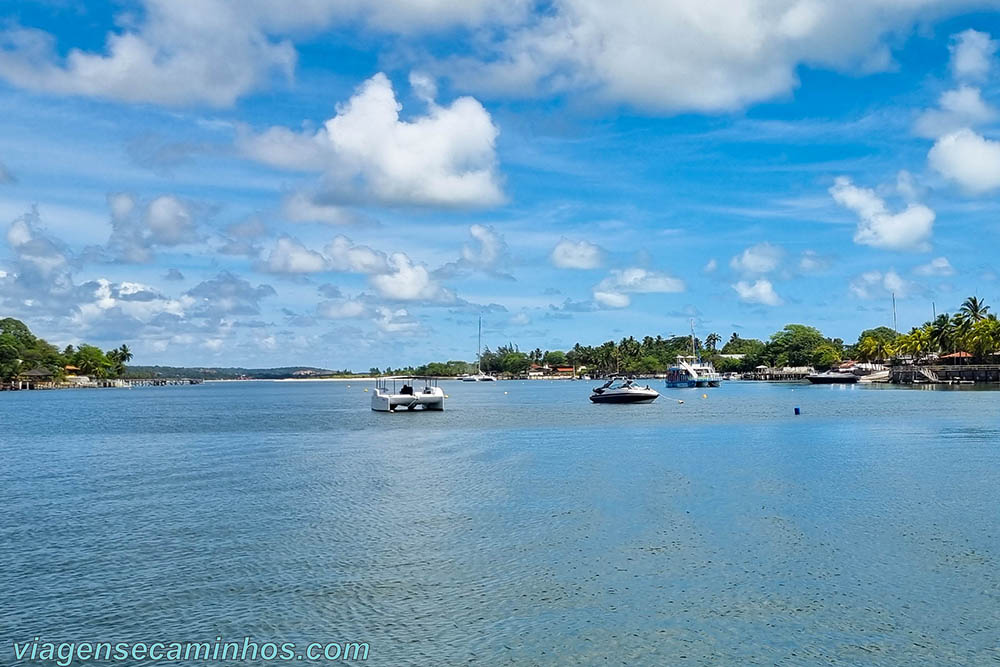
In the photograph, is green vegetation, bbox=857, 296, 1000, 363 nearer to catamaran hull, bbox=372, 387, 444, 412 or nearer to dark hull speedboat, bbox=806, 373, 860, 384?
dark hull speedboat, bbox=806, 373, 860, 384

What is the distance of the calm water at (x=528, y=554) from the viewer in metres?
16.1

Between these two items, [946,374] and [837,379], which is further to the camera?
[837,379]

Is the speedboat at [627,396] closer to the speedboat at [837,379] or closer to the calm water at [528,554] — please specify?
the calm water at [528,554]

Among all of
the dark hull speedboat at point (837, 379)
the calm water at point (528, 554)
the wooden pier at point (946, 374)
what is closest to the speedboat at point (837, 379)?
the dark hull speedboat at point (837, 379)

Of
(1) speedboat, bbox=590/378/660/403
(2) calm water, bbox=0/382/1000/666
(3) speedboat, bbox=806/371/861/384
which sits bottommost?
(2) calm water, bbox=0/382/1000/666

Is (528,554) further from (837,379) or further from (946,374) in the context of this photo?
(837,379)

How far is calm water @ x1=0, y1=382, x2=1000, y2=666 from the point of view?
16.1 meters

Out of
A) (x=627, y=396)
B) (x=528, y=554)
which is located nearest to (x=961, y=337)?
(x=627, y=396)

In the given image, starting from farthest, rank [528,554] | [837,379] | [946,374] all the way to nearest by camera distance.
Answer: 1. [837,379]
2. [946,374]
3. [528,554]

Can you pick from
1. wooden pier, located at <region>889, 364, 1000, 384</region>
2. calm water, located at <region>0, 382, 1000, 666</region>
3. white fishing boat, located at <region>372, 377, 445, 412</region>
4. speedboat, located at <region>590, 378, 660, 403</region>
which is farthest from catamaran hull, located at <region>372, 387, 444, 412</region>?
wooden pier, located at <region>889, 364, 1000, 384</region>

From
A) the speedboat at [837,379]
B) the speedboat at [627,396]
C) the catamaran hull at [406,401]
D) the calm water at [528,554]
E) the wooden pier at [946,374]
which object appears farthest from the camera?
the speedboat at [837,379]

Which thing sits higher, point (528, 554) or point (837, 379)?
point (837, 379)

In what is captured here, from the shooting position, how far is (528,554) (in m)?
22.2

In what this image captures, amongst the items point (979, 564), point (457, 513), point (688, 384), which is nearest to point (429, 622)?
point (457, 513)
